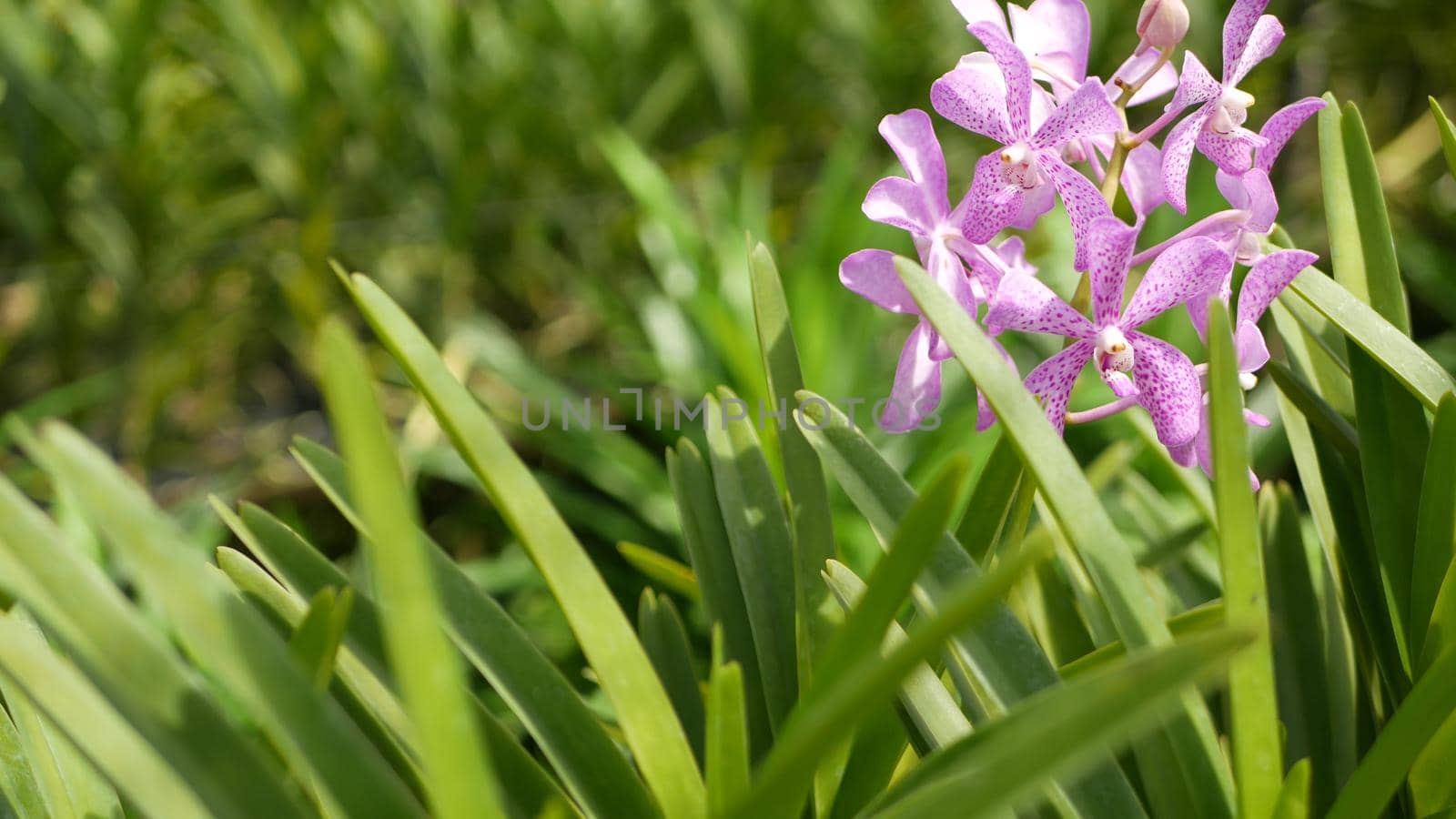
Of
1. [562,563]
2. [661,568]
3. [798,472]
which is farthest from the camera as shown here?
[661,568]

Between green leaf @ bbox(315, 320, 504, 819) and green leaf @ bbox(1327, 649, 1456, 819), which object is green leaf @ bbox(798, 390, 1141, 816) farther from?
green leaf @ bbox(315, 320, 504, 819)

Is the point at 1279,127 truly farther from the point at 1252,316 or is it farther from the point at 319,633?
the point at 319,633

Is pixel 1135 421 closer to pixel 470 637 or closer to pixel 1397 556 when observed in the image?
pixel 1397 556

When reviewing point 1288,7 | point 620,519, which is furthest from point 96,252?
point 1288,7

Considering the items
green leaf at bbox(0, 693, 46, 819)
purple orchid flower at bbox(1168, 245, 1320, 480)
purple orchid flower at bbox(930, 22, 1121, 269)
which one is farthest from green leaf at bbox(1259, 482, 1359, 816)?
green leaf at bbox(0, 693, 46, 819)

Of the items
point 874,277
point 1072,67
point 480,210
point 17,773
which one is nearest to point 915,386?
point 874,277

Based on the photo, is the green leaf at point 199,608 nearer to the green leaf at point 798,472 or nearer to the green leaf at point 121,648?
the green leaf at point 121,648

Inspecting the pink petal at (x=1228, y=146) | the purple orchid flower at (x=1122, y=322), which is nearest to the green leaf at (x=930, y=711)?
the purple orchid flower at (x=1122, y=322)
